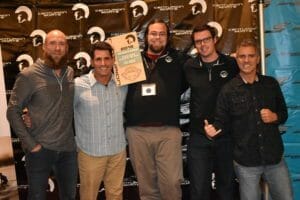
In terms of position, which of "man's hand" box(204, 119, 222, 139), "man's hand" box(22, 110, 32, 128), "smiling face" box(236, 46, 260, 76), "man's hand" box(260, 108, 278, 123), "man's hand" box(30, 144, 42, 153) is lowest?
"man's hand" box(30, 144, 42, 153)

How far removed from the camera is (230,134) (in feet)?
Result: 8.80

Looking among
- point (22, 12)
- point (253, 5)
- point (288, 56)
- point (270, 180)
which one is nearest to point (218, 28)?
point (253, 5)

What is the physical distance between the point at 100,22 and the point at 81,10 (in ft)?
0.73

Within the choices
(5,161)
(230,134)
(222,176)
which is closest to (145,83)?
(230,134)

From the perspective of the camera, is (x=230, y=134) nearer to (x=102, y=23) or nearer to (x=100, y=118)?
(x=100, y=118)

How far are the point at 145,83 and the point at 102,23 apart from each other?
0.96 metres

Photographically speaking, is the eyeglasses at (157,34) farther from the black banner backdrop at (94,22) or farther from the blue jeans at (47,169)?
the blue jeans at (47,169)

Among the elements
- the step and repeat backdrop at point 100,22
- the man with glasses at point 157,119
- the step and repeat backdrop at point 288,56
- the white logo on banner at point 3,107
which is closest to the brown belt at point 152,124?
the man with glasses at point 157,119

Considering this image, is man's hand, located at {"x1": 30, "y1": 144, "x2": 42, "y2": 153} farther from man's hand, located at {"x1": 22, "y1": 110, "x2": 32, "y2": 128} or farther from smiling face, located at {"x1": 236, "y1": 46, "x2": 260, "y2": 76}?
smiling face, located at {"x1": 236, "y1": 46, "x2": 260, "y2": 76}

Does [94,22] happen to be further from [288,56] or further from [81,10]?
[288,56]

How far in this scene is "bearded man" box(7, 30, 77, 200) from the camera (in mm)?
2545

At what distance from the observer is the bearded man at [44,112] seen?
8.35 feet

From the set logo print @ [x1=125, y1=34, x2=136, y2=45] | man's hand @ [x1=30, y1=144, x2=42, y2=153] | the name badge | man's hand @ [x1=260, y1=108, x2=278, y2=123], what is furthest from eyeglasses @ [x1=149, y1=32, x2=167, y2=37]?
man's hand @ [x1=30, y1=144, x2=42, y2=153]

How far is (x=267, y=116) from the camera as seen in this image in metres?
2.34
